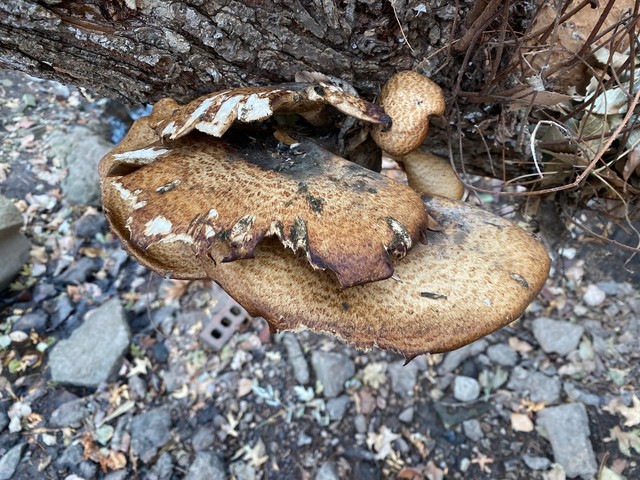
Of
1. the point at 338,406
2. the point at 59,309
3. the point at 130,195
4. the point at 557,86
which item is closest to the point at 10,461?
the point at 59,309

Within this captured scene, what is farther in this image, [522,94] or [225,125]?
[522,94]

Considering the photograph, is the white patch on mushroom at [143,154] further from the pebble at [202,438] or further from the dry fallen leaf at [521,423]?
the dry fallen leaf at [521,423]

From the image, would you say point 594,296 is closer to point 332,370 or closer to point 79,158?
point 332,370

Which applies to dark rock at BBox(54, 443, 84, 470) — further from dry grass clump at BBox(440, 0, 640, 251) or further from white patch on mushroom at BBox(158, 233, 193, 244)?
dry grass clump at BBox(440, 0, 640, 251)

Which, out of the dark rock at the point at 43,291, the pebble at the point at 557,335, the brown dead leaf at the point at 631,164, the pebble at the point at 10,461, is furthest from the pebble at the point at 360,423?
the dark rock at the point at 43,291

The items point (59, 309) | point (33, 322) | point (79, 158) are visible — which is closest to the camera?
point (33, 322)

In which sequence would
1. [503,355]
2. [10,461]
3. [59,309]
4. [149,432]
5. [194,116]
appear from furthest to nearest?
[59,309] → [503,355] → [149,432] → [10,461] → [194,116]

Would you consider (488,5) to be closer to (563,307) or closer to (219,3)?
(219,3)

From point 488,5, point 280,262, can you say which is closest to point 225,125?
point 280,262
